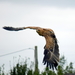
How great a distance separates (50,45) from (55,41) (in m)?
0.25

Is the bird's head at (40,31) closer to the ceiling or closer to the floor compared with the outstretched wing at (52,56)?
closer to the ceiling

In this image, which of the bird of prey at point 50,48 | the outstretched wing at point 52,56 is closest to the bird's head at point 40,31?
the bird of prey at point 50,48

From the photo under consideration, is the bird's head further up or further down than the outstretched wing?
further up

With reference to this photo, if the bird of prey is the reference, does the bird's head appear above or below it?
above

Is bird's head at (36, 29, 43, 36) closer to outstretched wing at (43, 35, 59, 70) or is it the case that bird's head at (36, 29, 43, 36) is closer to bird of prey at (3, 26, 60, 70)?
bird of prey at (3, 26, 60, 70)

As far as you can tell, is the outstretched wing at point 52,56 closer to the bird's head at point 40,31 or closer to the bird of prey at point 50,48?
the bird of prey at point 50,48

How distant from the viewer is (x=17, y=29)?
50.9 ft

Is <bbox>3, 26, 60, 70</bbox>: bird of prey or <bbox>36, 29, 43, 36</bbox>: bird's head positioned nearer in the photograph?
<bbox>3, 26, 60, 70</bbox>: bird of prey

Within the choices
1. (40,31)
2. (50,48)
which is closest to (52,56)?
(50,48)

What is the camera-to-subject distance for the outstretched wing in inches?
583

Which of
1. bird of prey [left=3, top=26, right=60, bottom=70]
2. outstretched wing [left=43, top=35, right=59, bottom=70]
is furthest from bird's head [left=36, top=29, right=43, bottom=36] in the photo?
outstretched wing [left=43, top=35, right=59, bottom=70]

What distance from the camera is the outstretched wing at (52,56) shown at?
14.8m

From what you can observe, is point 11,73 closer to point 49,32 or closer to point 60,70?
point 60,70

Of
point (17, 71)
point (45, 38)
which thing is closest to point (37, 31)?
point (45, 38)
